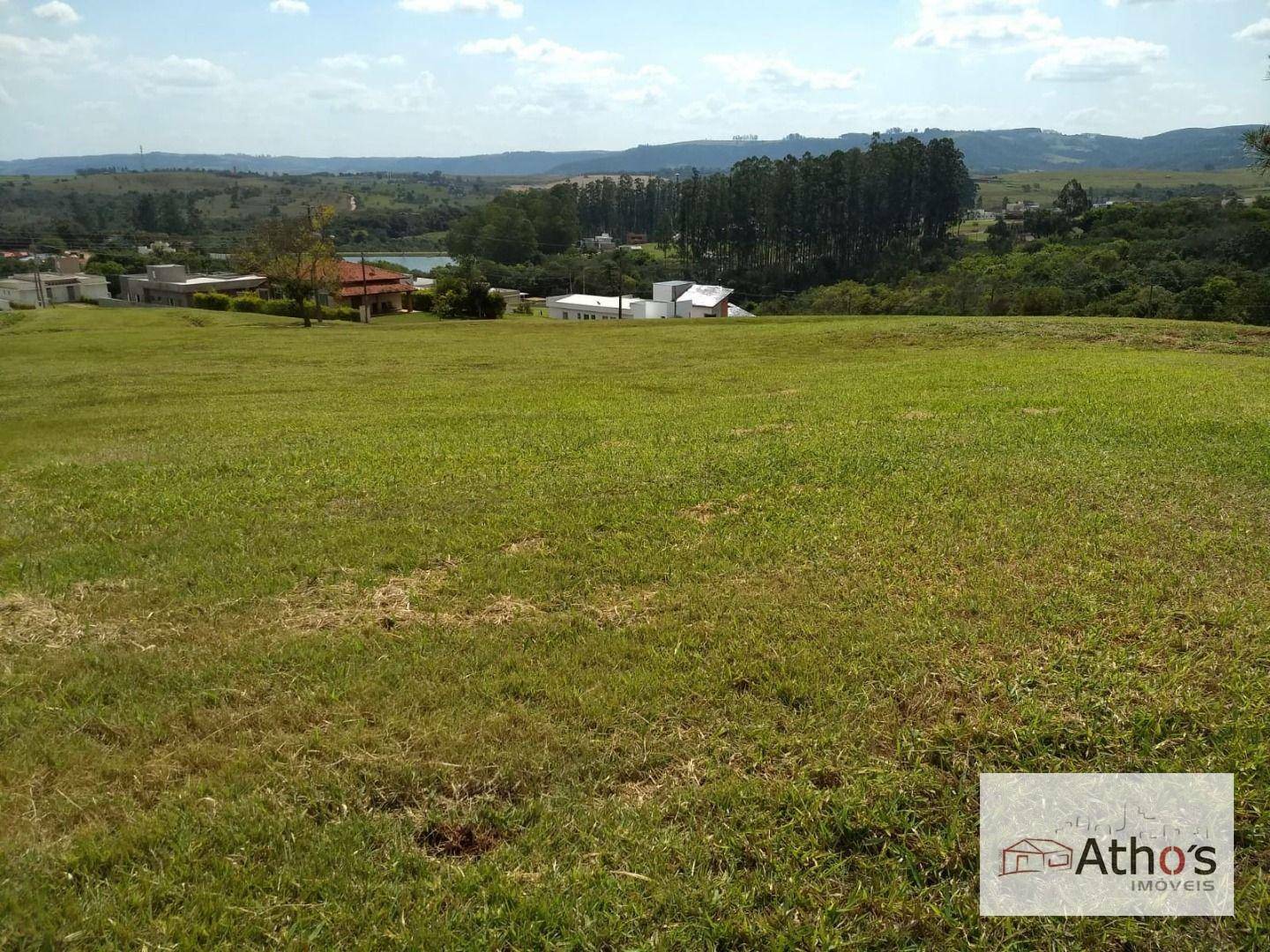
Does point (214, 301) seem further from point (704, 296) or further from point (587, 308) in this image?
point (704, 296)

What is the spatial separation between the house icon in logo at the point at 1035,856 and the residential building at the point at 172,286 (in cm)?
6299

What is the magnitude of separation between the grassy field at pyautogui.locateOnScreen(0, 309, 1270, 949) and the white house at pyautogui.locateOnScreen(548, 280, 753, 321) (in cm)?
4656

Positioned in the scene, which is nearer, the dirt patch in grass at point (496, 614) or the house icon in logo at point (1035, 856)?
the house icon in logo at point (1035, 856)

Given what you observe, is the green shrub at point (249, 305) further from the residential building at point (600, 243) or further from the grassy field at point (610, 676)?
the residential building at point (600, 243)

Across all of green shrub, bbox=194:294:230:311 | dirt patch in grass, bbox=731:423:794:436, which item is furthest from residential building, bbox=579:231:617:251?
dirt patch in grass, bbox=731:423:794:436

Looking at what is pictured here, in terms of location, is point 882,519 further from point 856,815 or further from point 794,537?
point 856,815

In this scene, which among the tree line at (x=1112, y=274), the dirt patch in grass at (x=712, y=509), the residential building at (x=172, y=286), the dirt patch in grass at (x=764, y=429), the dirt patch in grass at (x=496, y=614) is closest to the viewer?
the dirt patch in grass at (x=496, y=614)

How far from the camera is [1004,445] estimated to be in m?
8.78

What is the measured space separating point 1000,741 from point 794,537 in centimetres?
265

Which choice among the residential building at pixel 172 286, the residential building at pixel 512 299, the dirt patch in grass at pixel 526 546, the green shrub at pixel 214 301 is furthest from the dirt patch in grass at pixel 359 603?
the residential building at pixel 512 299

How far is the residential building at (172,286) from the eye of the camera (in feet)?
193

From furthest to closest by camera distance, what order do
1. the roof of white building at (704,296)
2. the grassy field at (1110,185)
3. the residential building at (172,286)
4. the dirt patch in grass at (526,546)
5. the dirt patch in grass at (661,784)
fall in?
the grassy field at (1110,185) < the residential building at (172,286) < the roof of white building at (704,296) < the dirt patch in grass at (526,546) < the dirt patch in grass at (661,784)

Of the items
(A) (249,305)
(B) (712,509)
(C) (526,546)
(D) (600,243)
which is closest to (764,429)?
(B) (712,509)

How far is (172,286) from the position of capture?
193 feet
